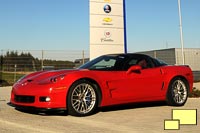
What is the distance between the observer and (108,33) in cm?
1443

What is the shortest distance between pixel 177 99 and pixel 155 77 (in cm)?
91

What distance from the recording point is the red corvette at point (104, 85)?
22.5 feet

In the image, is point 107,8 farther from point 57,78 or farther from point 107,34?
point 57,78

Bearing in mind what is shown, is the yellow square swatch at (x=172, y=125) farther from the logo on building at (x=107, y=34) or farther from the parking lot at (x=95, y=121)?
the logo on building at (x=107, y=34)

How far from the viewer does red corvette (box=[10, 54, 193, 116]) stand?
6.87 meters

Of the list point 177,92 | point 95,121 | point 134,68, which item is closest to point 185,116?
point 95,121

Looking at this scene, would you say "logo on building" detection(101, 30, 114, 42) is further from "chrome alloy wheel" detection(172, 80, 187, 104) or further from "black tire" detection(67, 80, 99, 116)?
"black tire" detection(67, 80, 99, 116)

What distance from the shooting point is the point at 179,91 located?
28.8ft

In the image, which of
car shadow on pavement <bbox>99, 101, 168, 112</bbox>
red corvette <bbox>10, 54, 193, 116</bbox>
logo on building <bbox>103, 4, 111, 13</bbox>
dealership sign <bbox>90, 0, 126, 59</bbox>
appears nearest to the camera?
red corvette <bbox>10, 54, 193, 116</bbox>

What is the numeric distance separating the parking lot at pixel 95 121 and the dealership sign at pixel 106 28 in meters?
6.41

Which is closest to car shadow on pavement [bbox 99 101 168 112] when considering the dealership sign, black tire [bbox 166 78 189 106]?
black tire [bbox 166 78 189 106]

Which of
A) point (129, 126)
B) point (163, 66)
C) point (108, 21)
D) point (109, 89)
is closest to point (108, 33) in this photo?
point (108, 21)

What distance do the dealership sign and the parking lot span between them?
6.41m

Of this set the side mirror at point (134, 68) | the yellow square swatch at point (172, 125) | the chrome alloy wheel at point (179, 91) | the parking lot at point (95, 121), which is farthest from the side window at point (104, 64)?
the yellow square swatch at point (172, 125)
